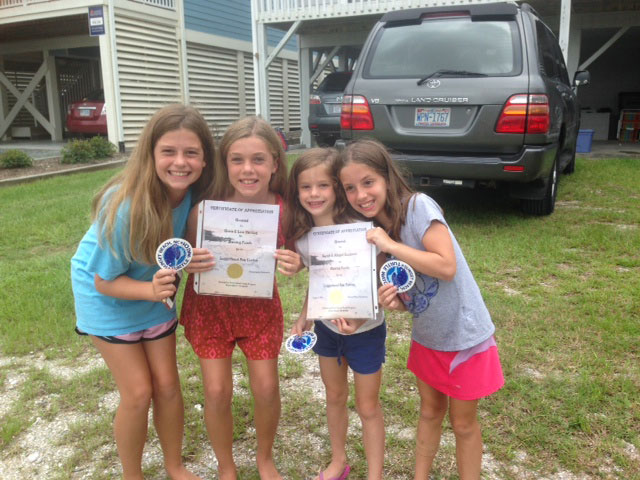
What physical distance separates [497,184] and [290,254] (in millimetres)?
3711

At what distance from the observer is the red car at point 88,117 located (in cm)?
1330

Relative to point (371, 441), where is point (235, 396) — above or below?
below

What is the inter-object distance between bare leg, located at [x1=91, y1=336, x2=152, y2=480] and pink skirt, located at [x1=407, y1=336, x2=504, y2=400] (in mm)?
1054

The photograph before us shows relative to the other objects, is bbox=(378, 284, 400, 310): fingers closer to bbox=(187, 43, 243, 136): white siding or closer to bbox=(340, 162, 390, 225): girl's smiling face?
bbox=(340, 162, 390, 225): girl's smiling face

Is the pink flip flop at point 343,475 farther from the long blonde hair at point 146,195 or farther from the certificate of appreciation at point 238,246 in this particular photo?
the long blonde hair at point 146,195

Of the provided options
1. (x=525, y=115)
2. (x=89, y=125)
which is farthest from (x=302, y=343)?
(x=89, y=125)

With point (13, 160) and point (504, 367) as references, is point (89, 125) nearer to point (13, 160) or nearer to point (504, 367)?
point (13, 160)

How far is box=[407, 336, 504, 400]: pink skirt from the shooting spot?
1.86 metres

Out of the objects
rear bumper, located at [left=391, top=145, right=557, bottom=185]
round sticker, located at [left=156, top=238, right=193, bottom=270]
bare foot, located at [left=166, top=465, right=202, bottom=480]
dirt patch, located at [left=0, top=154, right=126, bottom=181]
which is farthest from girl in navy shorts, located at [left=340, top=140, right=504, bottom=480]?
dirt patch, located at [left=0, top=154, right=126, bottom=181]

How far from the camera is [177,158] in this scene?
6.30 feet

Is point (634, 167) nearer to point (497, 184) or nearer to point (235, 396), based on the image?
point (497, 184)

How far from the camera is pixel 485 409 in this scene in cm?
255

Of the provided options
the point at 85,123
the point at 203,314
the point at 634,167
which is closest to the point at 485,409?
the point at 203,314

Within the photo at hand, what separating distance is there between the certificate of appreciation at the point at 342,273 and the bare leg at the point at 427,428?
16.9 inches
